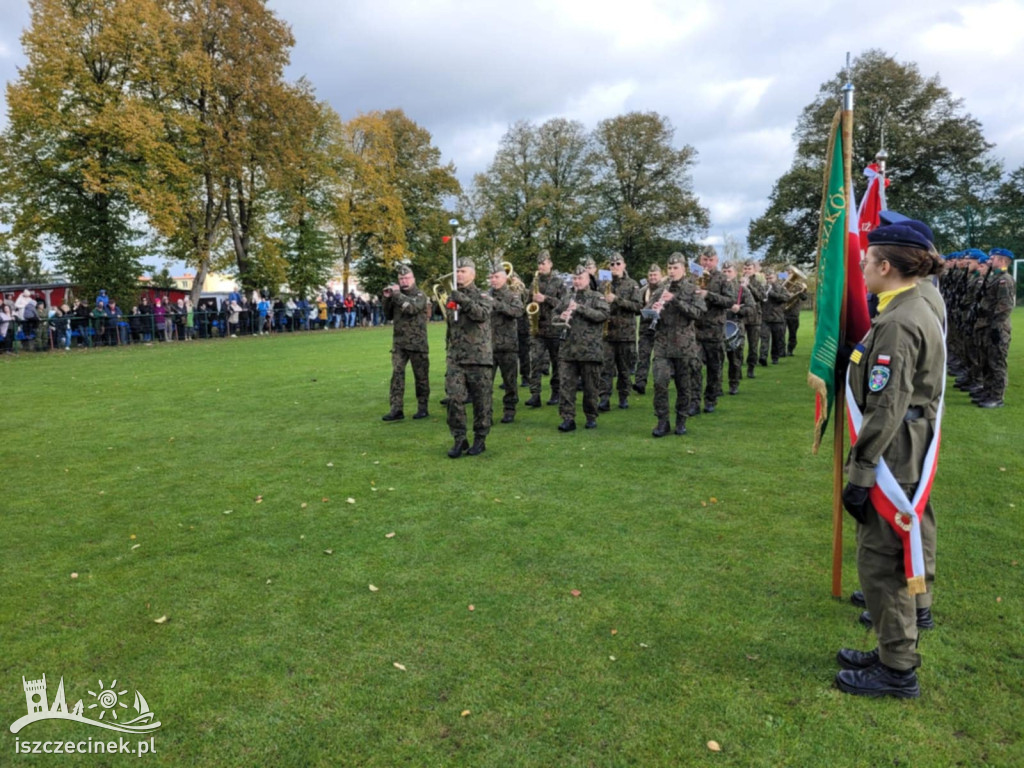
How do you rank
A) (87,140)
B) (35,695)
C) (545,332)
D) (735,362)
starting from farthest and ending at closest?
(87,140)
(735,362)
(545,332)
(35,695)

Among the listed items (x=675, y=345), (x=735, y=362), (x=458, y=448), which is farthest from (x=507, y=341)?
(x=735, y=362)

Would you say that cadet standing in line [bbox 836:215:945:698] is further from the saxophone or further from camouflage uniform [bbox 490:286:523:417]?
the saxophone

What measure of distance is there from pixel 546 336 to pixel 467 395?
13.2 feet

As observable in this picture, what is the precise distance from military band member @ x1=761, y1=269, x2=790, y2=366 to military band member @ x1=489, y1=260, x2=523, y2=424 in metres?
8.04

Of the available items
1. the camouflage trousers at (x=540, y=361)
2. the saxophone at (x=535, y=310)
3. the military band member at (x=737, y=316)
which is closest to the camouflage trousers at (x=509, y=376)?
the saxophone at (x=535, y=310)

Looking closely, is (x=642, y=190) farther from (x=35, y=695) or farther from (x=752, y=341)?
(x=35, y=695)

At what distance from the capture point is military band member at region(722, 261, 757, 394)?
1201 cm

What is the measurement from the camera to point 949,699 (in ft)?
10.8

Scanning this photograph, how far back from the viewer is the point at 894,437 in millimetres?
3314

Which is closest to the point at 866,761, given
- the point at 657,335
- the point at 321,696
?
the point at 321,696

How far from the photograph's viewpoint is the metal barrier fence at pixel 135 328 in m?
24.4

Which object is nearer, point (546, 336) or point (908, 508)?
point (908, 508)

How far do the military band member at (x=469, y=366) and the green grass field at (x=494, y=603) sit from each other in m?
0.40

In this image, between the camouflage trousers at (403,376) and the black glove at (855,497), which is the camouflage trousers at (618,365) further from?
the black glove at (855,497)
